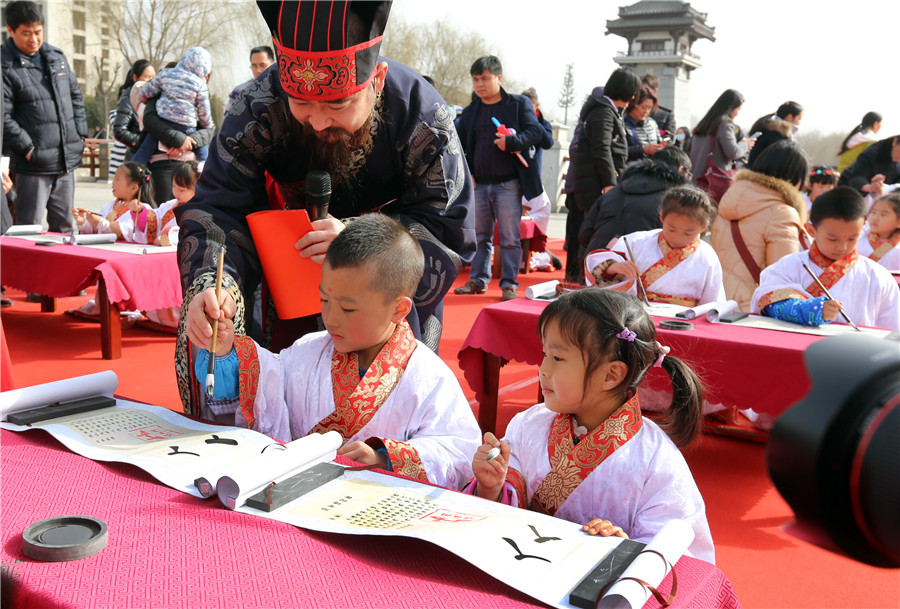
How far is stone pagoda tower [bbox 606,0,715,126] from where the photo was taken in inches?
837

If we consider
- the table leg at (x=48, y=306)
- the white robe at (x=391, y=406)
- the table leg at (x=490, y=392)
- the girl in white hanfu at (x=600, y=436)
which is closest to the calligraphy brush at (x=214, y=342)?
the white robe at (x=391, y=406)

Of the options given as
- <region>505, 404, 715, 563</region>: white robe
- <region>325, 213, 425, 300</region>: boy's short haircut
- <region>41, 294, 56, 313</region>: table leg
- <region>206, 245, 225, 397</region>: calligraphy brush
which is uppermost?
<region>325, 213, 425, 300</region>: boy's short haircut

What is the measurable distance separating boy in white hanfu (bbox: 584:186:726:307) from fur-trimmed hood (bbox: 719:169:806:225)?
61 centimetres

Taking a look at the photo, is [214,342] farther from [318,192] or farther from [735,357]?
[735,357]

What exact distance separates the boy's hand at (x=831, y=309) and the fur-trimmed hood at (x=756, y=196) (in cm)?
111

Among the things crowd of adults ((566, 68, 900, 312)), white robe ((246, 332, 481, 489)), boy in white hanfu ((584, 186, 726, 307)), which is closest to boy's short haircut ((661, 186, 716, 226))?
boy in white hanfu ((584, 186, 726, 307))

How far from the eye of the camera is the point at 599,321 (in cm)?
144

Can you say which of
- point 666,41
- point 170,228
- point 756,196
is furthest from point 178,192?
point 666,41

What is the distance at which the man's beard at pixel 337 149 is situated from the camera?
170 cm

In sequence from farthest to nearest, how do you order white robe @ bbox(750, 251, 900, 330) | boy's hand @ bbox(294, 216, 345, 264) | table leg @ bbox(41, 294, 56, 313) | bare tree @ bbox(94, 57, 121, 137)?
bare tree @ bbox(94, 57, 121, 137) < table leg @ bbox(41, 294, 56, 313) < white robe @ bbox(750, 251, 900, 330) < boy's hand @ bbox(294, 216, 345, 264)

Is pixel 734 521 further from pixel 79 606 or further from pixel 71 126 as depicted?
pixel 71 126

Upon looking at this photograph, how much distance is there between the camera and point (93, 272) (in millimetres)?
3992

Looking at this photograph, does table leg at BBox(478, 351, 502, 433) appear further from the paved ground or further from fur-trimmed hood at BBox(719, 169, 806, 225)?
the paved ground

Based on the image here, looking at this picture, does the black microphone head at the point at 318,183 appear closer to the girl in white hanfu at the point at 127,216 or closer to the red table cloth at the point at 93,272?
the red table cloth at the point at 93,272
